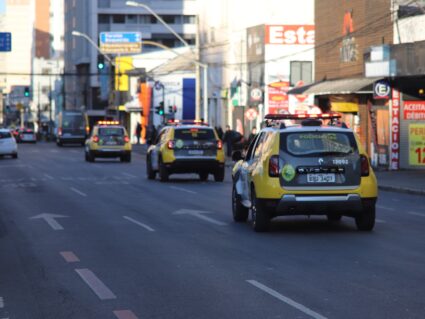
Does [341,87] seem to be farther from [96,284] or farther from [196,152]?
[96,284]

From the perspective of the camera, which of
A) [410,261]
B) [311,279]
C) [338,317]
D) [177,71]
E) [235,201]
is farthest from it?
[177,71]

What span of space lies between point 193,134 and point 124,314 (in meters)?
23.9

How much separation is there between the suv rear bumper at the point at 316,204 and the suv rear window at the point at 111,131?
34245mm

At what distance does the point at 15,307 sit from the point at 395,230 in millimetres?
8802

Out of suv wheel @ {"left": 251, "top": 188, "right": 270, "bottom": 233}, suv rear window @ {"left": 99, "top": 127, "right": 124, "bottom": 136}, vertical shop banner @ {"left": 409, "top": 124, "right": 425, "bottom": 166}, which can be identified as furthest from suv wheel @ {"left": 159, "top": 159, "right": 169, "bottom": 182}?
suv rear window @ {"left": 99, "top": 127, "right": 124, "bottom": 136}

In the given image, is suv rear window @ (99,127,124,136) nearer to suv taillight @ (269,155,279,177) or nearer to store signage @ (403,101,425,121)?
store signage @ (403,101,425,121)

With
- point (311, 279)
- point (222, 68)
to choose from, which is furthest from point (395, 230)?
point (222, 68)

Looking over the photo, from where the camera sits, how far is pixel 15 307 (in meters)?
9.88

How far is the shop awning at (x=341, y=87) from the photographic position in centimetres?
4059

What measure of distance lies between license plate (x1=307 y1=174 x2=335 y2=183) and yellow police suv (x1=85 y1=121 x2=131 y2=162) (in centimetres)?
3402

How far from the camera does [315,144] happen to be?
54.2 ft

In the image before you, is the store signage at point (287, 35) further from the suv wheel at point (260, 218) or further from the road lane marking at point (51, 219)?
the suv wheel at point (260, 218)

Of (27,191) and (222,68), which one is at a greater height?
(222,68)

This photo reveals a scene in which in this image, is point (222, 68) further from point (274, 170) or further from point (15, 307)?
point (15, 307)
